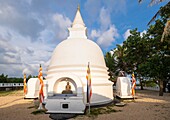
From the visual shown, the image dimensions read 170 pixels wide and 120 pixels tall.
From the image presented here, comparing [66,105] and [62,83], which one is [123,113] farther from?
[62,83]

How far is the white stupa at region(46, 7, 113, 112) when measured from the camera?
12.1 meters

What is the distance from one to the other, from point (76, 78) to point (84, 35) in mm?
6649

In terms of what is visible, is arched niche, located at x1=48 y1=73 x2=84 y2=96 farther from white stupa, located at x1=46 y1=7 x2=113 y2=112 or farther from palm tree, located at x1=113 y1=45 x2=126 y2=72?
palm tree, located at x1=113 y1=45 x2=126 y2=72

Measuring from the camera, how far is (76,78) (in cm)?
1182

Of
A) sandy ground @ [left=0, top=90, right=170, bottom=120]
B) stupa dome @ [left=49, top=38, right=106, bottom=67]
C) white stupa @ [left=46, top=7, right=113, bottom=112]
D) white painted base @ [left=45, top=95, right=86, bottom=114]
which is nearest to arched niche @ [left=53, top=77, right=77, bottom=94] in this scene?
white stupa @ [left=46, top=7, right=113, bottom=112]

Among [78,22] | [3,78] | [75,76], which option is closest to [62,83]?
[75,76]

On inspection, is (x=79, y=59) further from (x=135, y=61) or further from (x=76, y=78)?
(x=135, y=61)

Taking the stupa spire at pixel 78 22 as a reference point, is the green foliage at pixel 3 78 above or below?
below

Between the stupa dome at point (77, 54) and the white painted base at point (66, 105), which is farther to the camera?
the stupa dome at point (77, 54)

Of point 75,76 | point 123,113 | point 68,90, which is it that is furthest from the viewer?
point 68,90

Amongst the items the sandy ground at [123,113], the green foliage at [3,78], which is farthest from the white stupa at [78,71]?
the green foliage at [3,78]

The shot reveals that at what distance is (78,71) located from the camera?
519 inches

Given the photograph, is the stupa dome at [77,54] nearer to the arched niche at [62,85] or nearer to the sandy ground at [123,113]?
the arched niche at [62,85]

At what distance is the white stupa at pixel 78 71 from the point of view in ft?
39.8
